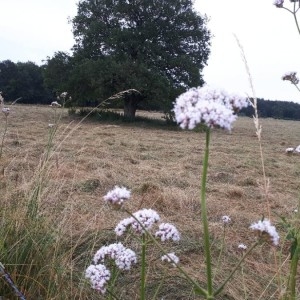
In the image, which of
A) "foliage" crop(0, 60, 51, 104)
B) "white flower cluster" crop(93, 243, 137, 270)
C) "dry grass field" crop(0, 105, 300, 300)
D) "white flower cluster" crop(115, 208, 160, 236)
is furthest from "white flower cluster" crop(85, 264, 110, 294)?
"foliage" crop(0, 60, 51, 104)

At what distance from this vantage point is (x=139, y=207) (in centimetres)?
308

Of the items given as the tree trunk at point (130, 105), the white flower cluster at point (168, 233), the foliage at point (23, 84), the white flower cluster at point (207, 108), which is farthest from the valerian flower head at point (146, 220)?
the foliage at point (23, 84)

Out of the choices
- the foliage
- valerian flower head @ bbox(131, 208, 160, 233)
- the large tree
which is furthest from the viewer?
the foliage

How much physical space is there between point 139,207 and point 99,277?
1245mm

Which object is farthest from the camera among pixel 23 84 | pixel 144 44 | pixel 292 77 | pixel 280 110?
pixel 280 110

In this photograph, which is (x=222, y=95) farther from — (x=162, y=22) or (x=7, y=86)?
(x=7, y=86)

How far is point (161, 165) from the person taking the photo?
33.1 feet

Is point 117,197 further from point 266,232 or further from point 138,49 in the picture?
point 138,49

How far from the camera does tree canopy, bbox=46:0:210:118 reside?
23.6 m

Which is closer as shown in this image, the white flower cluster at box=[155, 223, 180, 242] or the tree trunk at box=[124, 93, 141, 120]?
the white flower cluster at box=[155, 223, 180, 242]

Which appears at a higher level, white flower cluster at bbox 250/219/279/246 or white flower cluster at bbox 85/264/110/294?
white flower cluster at bbox 250/219/279/246

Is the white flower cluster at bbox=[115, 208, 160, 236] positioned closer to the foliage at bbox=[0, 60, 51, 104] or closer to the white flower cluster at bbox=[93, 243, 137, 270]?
the white flower cluster at bbox=[93, 243, 137, 270]

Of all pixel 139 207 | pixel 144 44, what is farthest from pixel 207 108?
pixel 144 44

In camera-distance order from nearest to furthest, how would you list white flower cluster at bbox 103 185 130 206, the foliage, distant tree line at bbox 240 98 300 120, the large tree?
white flower cluster at bbox 103 185 130 206 → the large tree → the foliage → distant tree line at bbox 240 98 300 120
